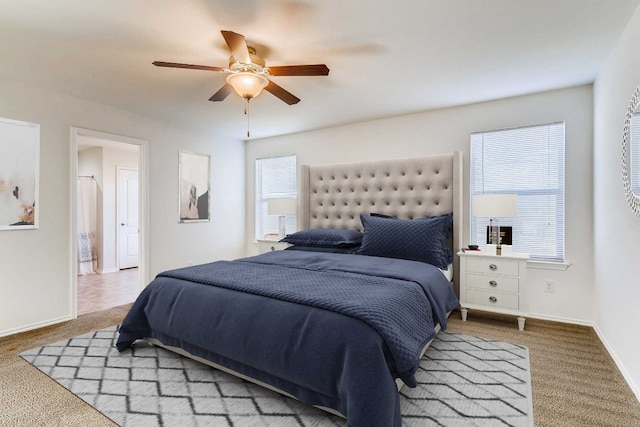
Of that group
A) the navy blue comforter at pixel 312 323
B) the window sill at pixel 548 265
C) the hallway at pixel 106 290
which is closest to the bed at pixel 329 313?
the navy blue comforter at pixel 312 323

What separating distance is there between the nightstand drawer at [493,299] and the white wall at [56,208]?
12.0 feet

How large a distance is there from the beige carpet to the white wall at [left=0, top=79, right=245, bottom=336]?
31cm

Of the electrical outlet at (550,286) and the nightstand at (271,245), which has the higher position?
the nightstand at (271,245)

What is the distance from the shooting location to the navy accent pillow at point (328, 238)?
145 inches

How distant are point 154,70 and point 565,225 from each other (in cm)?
404

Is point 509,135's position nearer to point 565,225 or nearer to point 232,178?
point 565,225

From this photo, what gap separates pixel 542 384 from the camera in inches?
83.8

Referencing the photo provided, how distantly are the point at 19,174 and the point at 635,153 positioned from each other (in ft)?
15.7

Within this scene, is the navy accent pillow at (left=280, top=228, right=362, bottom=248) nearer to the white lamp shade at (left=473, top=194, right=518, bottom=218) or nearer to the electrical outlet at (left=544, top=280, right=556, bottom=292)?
the white lamp shade at (left=473, top=194, right=518, bottom=218)

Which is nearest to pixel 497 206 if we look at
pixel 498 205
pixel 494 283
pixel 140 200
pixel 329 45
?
pixel 498 205

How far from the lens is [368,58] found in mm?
2604

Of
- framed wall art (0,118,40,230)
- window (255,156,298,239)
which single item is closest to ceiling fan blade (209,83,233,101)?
framed wall art (0,118,40,230)

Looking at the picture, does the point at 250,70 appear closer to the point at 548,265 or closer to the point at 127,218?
the point at 548,265

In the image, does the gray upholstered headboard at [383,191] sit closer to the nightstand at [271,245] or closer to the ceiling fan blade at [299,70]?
the nightstand at [271,245]
